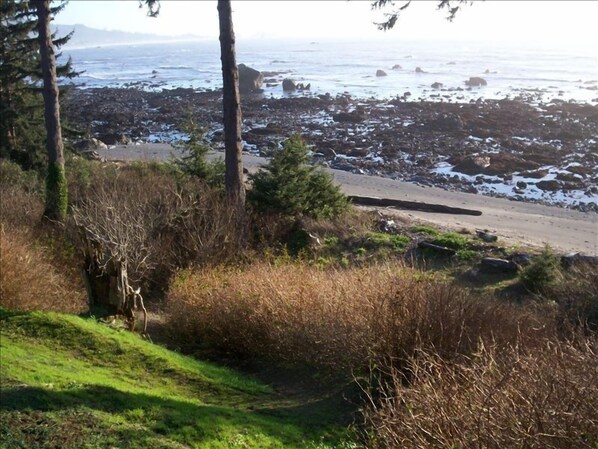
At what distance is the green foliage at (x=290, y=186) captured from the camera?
62.5 feet

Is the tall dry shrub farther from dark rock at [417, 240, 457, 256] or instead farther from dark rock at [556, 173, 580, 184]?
dark rock at [556, 173, 580, 184]

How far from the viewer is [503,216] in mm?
24922

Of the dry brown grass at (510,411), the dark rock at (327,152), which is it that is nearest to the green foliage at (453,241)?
the dry brown grass at (510,411)

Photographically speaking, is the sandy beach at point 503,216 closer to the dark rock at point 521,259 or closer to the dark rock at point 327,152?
the dark rock at point 521,259

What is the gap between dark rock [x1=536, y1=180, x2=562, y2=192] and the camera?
30234 millimetres

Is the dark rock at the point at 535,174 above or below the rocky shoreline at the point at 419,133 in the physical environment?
below

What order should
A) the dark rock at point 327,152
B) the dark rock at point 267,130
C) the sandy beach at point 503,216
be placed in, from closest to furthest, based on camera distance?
the sandy beach at point 503,216 < the dark rock at point 327,152 < the dark rock at point 267,130

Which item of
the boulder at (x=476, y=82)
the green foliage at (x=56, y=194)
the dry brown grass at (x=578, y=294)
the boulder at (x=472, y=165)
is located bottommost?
the boulder at (x=472, y=165)

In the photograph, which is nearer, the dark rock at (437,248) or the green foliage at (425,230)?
the dark rock at (437,248)

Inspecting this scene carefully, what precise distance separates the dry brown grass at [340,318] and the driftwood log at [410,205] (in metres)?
13.5

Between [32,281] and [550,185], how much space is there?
24.6 meters

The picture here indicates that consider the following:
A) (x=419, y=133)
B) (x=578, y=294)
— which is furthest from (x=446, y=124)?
(x=578, y=294)

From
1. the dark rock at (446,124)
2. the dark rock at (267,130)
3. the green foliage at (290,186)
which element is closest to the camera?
the green foliage at (290,186)

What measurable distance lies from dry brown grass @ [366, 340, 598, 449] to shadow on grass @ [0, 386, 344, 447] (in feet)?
6.57
